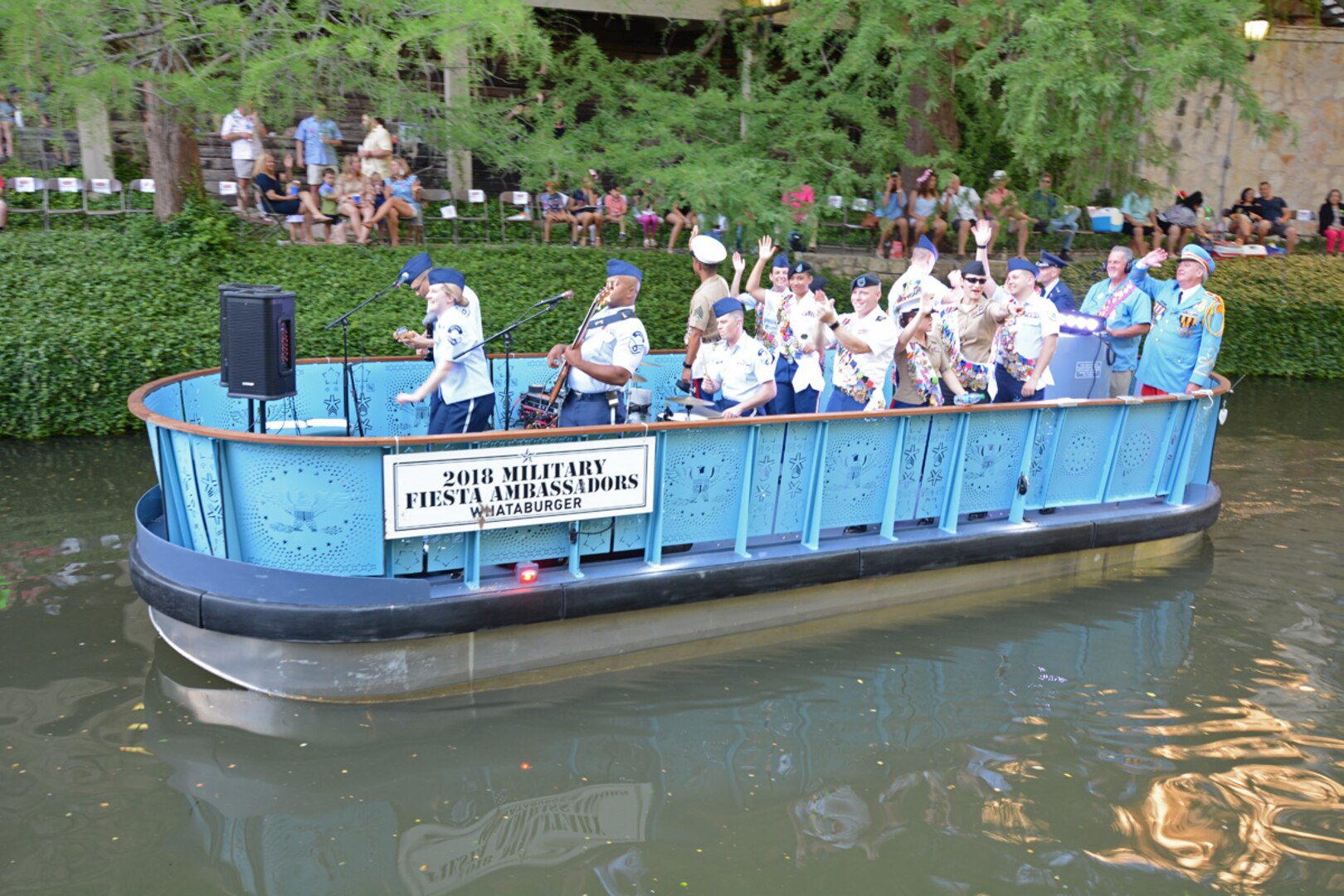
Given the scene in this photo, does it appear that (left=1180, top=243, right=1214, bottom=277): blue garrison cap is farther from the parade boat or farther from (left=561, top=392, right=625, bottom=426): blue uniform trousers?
(left=561, top=392, right=625, bottom=426): blue uniform trousers

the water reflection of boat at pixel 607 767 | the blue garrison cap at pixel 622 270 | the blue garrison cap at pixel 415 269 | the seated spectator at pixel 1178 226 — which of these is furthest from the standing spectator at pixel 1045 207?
A: the blue garrison cap at pixel 415 269

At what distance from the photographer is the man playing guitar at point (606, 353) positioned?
655 centimetres

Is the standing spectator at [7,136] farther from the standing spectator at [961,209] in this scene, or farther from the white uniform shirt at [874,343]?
the white uniform shirt at [874,343]

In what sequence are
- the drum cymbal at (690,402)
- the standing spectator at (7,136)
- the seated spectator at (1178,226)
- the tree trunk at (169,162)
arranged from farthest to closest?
1. the seated spectator at (1178,226)
2. the standing spectator at (7,136)
3. the tree trunk at (169,162)
4. the drum cymbal at (690,402)

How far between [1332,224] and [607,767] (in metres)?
22.3

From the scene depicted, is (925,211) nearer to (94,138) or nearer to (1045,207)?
(1045,207)

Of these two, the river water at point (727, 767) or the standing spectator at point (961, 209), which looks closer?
the river water at point (727, 767)

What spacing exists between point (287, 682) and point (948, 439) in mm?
4247

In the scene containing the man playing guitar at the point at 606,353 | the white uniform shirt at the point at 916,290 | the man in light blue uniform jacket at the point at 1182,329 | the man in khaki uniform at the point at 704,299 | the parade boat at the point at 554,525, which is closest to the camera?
the parade boat at the point at 554,525

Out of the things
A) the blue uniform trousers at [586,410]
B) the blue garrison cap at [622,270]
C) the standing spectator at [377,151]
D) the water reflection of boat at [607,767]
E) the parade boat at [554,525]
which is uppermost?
the standing spectator at [377,151]

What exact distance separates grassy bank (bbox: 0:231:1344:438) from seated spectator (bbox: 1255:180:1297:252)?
5503 mm

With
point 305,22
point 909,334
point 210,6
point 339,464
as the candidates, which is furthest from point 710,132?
point 339,464

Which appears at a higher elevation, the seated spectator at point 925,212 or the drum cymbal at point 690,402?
the seated spectator at point 925,212

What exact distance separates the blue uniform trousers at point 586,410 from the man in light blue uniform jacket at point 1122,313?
4.74m
